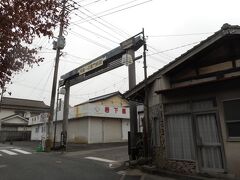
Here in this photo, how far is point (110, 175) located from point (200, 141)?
401 cm

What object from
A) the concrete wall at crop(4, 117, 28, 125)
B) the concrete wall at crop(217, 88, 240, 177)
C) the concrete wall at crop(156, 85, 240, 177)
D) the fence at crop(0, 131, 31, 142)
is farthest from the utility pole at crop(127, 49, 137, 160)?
the concrete wall at crop(4, 117, 28, 125)

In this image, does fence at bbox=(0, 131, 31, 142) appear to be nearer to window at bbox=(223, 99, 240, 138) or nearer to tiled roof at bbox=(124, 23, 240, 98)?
tiled roof at bbox=(124, 23, 240, 98)

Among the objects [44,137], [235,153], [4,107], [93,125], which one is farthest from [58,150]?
[4,107]

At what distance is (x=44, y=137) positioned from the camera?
797 inches

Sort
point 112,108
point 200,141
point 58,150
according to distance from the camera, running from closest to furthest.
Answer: point 200,141
point 58,150
point 112,108

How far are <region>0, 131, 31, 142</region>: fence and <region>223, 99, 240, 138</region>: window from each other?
119ft

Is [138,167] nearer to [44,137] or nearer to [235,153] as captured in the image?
[235,153]

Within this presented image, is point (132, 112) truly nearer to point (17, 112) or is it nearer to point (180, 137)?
point (180, 137)

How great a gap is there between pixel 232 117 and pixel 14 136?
38.0 m

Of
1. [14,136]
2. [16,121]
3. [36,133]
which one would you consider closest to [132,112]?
[36,133]

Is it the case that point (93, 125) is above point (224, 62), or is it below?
below

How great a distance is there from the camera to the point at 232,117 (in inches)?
316

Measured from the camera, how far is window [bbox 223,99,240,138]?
7.89 metres

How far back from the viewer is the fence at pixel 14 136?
37.1 metres
